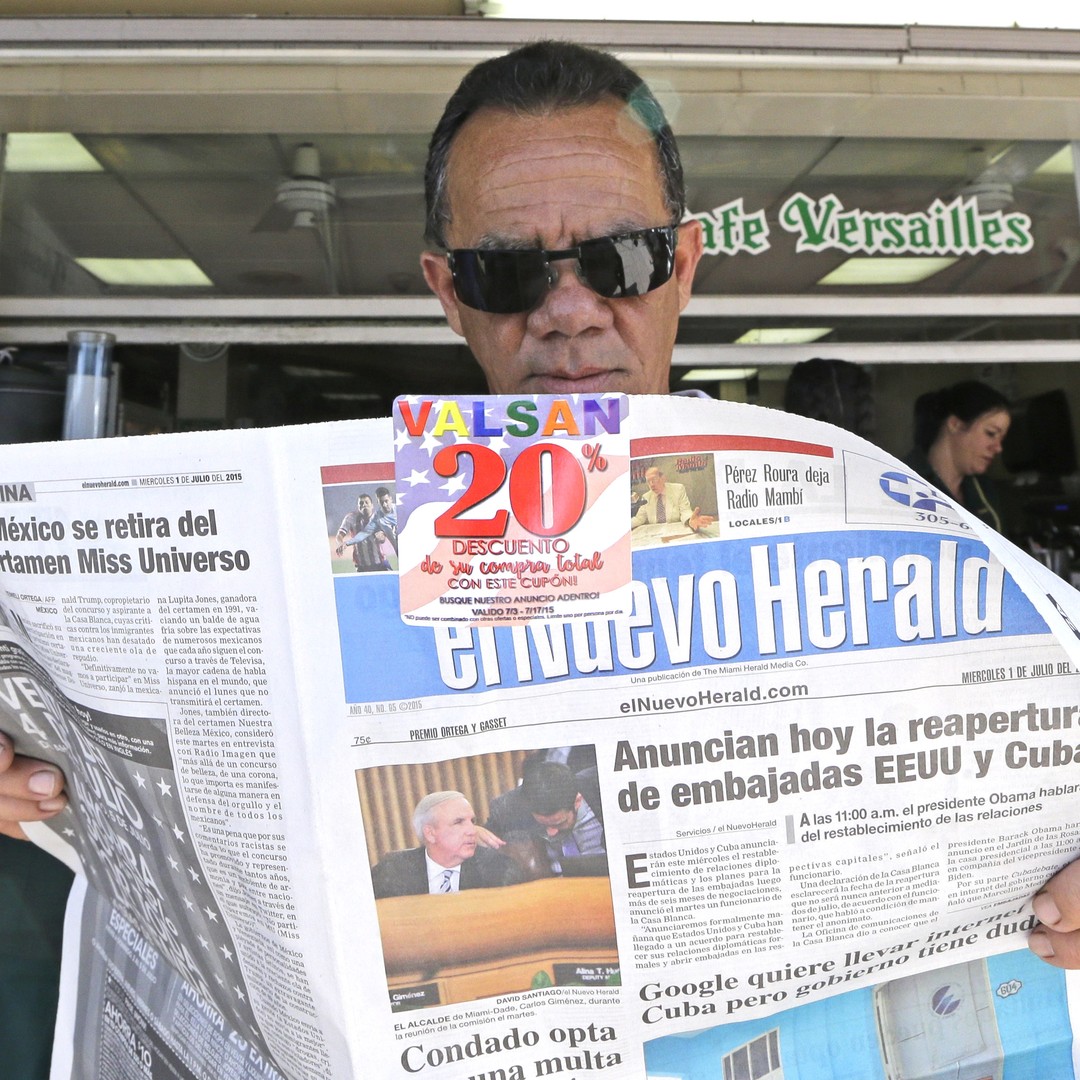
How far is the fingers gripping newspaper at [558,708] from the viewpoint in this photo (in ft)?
1.69

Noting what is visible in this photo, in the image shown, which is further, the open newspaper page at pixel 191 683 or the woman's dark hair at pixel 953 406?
the woman's dark hair at pixel 953 406

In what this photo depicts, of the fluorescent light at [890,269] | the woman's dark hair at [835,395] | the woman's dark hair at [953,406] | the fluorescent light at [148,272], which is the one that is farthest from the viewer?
the fluorescent light at [890,269]

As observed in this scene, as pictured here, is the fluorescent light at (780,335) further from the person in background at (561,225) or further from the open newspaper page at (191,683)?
the open newspaper page at (191,683)

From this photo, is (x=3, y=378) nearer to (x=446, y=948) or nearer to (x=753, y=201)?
(x=446, y=948)

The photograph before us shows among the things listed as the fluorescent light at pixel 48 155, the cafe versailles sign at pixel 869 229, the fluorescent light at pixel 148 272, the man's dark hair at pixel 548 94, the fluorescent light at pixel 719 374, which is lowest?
the man's dark hair at pixel 548 94

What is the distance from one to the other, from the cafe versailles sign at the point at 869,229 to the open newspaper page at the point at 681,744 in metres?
2.57

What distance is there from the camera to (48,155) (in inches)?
101

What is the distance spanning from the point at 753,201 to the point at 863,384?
Result: 88 centimetres

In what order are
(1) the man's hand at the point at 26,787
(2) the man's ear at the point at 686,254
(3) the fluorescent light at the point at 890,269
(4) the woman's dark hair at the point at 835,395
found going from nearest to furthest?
(1) the man's hand at the point at 26,787 → (2) the man's ear at the point at 686,254 → (4) the woman's dark hair at the point at 835,395 → (3) the fluorescent light at the point at 890,269

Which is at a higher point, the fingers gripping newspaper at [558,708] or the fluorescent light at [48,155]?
the fluorescent light at [48,155]

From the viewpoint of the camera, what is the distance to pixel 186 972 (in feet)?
2.12

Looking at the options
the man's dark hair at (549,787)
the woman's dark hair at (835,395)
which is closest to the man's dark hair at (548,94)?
the man's dark hair at (549,787)

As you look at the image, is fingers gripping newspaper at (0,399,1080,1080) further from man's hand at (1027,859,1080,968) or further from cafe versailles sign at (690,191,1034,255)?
cafe versailles sign at (690,191,1034,255)

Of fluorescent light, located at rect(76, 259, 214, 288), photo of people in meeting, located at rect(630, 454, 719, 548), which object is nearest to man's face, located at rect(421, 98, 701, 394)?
photo of people in meeting, located at rect(630, 454, 719, 548)
